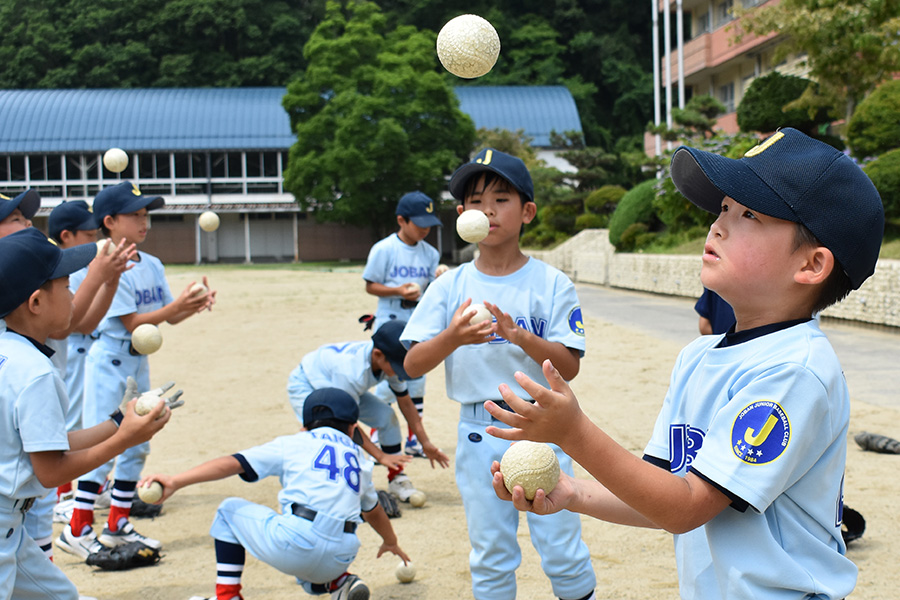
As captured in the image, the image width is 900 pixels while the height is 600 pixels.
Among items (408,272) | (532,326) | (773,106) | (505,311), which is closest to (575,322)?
(532,326)

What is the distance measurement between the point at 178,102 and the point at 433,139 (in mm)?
21223

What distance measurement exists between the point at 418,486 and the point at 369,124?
1523 inches

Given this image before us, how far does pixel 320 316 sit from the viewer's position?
717 inches

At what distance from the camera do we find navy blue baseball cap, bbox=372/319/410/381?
5617 mm

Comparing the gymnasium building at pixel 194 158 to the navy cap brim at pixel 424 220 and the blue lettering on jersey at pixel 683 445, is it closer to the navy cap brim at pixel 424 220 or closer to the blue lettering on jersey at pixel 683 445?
the navy cap brim at pixel 424 220

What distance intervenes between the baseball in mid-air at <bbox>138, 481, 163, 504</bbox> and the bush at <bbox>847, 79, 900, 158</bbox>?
53.9 feet

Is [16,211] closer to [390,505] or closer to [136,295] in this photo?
[136,295]

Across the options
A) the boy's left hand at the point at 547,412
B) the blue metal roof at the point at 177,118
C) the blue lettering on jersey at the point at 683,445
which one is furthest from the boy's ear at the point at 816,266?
the blue metal roof at the point at 177,118

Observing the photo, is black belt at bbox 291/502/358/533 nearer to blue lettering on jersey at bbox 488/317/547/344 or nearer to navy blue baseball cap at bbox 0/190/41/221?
blue lettering on jersey at bbox 488/317/547/344

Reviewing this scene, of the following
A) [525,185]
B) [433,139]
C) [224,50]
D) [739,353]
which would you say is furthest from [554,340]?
[224,50]

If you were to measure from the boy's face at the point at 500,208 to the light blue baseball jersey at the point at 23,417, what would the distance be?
6.68 feet

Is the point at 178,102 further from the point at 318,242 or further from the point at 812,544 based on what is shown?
the point at 812,544

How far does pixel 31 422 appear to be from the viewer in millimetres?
3025

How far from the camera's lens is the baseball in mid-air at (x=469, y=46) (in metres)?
3.73
